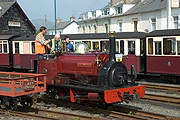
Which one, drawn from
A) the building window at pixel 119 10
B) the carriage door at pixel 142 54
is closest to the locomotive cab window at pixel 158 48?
the carriage door at pixel 142 54

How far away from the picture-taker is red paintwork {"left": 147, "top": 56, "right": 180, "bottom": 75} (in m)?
14.6

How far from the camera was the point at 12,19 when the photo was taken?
30.7m

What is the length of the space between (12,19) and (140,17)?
1426 centimetres

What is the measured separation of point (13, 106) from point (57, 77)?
1.62m

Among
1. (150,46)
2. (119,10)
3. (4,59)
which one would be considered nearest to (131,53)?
(150,46)

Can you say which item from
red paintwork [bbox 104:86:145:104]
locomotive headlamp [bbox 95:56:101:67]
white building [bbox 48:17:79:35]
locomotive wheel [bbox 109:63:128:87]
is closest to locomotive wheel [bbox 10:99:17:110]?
locomotive headlamp [bbox 95:56:101:67]

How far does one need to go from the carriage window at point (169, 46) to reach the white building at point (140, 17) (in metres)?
11.5

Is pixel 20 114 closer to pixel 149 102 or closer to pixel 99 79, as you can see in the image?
pixel 99 79

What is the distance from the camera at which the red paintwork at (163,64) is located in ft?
48.0

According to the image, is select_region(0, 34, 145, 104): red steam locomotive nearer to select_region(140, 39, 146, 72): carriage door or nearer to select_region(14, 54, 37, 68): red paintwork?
select_region(140, 39, 146, 72): carriage door

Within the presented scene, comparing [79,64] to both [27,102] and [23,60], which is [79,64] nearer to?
[27,102]

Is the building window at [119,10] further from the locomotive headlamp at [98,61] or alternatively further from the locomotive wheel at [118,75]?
the locomotive headlamp at [98,61]

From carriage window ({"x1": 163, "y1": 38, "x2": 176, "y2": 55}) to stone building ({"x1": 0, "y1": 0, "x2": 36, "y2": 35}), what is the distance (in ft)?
64.2

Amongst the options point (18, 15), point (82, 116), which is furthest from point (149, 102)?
point (18, 15)
